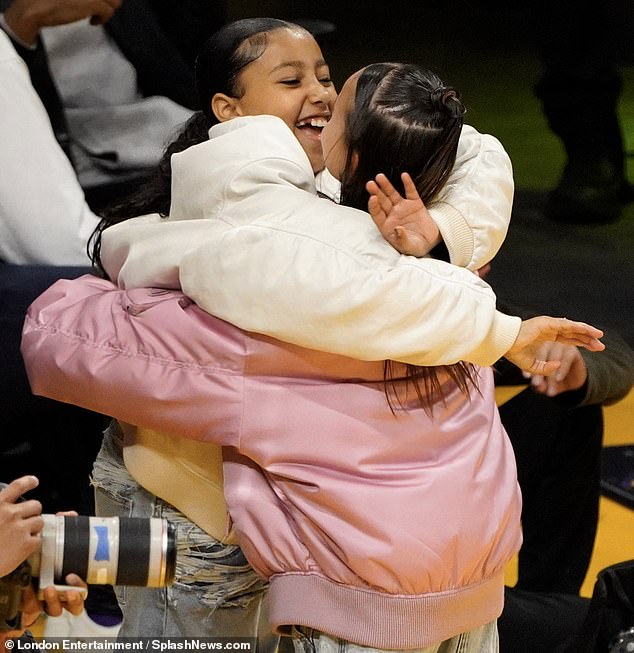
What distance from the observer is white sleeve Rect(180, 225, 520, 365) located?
4.27 ft

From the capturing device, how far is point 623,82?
315 cm

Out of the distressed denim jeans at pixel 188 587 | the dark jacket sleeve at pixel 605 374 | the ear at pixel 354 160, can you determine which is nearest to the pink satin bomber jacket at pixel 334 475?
the distressed denim jeans at pixel 188 587

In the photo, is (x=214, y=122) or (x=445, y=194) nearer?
(x=445, y=194)

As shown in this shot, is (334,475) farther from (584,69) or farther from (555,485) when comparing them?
(584,69)

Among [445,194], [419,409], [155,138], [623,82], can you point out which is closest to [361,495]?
[419,409]

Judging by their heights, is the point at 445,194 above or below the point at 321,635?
above

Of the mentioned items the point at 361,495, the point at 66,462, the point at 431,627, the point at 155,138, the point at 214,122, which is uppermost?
the point at 214,122

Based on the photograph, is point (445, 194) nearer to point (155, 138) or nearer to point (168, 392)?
point (168, 392)

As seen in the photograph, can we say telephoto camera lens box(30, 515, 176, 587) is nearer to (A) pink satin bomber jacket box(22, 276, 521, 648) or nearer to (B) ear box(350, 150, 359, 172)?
(A) pink satin bomber jacket box(22, 276, 521, 648)

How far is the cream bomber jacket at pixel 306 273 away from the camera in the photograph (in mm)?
1307

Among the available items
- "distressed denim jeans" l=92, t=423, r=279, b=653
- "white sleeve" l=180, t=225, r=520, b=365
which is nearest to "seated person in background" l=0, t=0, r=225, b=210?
"distressed denim jeans" l=92, t=423, r=279, b=653

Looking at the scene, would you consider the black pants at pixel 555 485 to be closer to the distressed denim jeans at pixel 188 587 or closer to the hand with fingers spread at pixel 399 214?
the distressed denim jeans at pixel 188 587

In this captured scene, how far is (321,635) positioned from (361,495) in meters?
0.17

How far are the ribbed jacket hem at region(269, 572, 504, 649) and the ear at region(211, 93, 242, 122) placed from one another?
60cm
